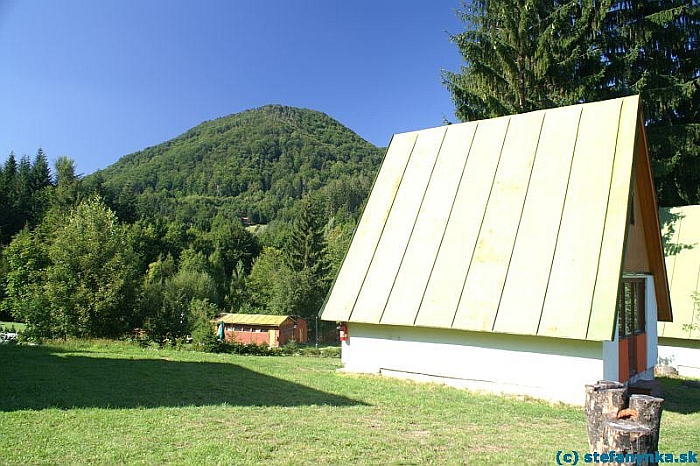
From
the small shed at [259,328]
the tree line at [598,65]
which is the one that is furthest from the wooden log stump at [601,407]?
the small shed at [259,328]

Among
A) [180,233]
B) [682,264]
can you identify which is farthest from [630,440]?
[180,233]

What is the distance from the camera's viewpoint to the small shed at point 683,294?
14648 millimetres

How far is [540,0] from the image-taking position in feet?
65.9

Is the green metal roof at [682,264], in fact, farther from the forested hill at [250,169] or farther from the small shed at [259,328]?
the forested hill at [250,169]

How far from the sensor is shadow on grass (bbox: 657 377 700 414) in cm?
986

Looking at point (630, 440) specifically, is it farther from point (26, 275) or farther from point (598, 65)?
point (26, 275)

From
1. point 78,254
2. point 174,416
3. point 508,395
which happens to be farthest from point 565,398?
point 78,254

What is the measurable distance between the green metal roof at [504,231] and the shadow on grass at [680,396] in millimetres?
3035

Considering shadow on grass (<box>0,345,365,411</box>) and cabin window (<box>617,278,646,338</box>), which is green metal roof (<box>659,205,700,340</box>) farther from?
shadow on grass (<box>0,345,365,411</box>)

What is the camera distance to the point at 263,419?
692 cm

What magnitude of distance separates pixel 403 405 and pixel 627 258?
5.87 meters

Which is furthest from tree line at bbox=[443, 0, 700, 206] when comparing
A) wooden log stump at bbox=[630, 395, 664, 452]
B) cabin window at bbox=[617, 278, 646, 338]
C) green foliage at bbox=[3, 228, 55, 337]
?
green foliage at bbox=[3, 228, 55, 337]

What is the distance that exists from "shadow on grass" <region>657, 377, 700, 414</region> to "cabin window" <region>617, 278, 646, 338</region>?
58.5 inches

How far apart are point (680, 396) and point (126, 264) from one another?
2078cm
